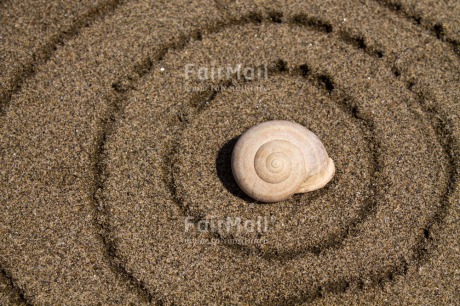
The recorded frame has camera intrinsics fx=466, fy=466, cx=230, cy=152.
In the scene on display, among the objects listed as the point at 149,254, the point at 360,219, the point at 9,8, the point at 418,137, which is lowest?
the point at 149,254

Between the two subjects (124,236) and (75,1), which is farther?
(75,1)

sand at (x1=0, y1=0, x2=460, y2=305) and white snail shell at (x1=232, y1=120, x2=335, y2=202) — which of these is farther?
sand at (x1=0, y1=0, x2=460, y2=305)

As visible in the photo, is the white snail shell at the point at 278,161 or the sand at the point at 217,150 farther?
the sand at the point at 217,150

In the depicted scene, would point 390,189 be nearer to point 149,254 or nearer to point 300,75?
point 300,75

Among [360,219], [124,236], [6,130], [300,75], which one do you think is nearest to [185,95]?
[300,75]
